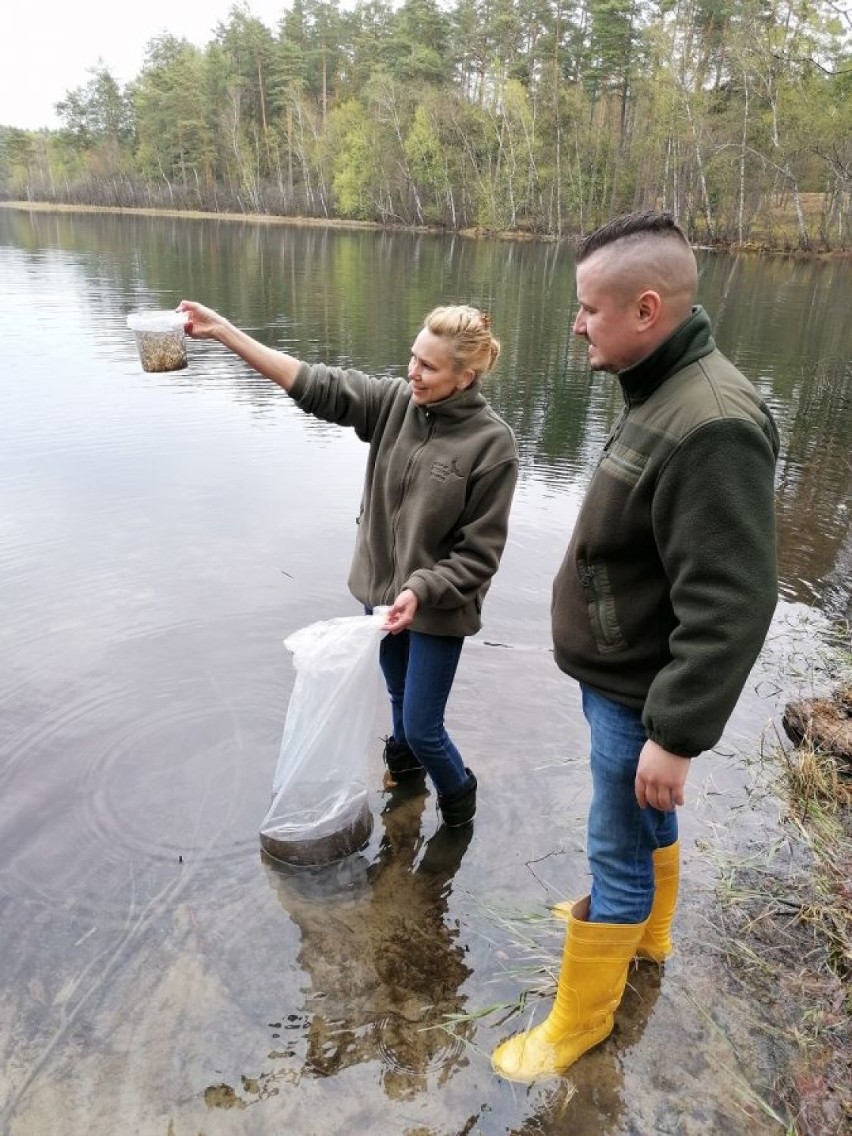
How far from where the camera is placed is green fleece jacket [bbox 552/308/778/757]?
1.47m

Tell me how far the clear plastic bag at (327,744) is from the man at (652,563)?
A: 786 millimetres

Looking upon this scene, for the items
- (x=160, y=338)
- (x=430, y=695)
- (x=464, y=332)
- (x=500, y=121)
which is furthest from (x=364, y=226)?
(x=430, y=695)

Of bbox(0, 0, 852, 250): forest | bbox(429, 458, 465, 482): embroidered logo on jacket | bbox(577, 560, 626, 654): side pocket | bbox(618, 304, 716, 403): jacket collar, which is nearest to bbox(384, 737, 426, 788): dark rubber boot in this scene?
bbox(429, 458, 465, 482): embroidered logo on jacket

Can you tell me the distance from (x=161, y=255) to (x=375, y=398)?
2862 centimetres

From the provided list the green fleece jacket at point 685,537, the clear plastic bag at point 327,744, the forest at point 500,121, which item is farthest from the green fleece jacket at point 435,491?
the forest at point 500,121

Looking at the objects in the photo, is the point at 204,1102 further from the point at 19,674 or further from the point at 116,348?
the point at 116,348

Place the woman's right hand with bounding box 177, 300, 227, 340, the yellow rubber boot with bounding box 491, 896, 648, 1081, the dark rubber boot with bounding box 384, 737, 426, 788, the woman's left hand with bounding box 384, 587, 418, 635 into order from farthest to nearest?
the dark rubber boot with bounding box 384, 737, 426, 788 → the woman's right hand with bounding box 177, 300, 227, 340 → the woman's left hand with bounding box 384, 587, 418, 635 → the yellow rubber boot with bounding box 491, 896, 648, 1081

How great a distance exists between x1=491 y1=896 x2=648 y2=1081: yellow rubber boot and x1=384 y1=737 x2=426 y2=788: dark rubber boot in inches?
50.6

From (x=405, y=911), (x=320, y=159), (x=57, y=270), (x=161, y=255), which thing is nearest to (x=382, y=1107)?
(x=405, y=911)

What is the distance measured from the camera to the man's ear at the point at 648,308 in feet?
5.23

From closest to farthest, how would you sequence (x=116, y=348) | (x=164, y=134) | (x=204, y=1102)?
(x=204, y=1102)
(x=116, y=348)
(x=164, y=134)

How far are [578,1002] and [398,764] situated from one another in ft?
4.58

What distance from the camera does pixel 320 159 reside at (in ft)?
194

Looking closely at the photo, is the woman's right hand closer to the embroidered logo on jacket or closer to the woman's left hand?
the embroidered logo on jacket
